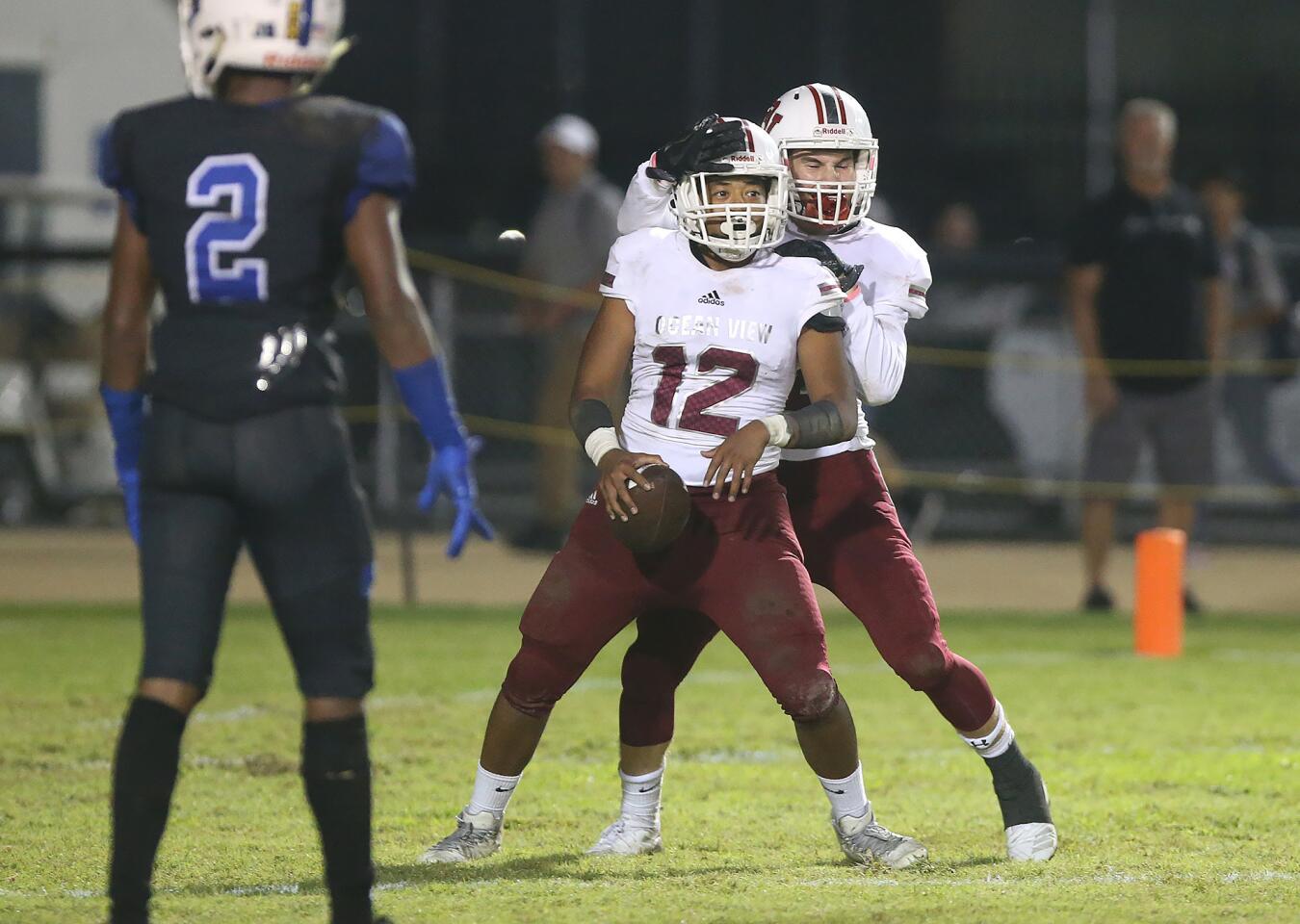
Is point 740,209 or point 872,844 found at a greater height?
point 740,209

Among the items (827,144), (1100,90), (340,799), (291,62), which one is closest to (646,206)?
(827,144)

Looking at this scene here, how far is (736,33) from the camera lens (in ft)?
60.3

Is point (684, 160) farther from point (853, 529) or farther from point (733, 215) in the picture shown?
point (853, 529)

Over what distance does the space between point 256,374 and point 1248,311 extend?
9.28 metres

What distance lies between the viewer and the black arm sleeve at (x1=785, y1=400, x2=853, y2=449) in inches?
181

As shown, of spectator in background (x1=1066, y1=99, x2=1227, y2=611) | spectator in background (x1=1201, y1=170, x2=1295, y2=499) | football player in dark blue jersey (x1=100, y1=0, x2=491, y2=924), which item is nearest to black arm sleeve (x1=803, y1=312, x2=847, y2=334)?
football player in dark blue jersey (x1=100, y1=0, x2=491, y2=924)

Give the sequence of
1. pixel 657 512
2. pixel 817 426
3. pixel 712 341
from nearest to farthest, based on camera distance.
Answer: pixel 657 512 → pixel 817 426 → pixel 712 341

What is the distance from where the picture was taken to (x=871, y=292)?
509 cm


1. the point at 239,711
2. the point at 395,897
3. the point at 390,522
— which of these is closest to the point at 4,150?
the point at 390,522

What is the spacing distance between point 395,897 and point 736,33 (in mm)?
14621

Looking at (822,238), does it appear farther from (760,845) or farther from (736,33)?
(736,33)

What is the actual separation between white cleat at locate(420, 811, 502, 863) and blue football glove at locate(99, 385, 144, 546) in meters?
1.23

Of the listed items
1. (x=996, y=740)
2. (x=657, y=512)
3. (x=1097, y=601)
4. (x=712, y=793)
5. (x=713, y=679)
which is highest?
(x=657, y=512)

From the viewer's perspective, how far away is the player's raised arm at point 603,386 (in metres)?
4.64
